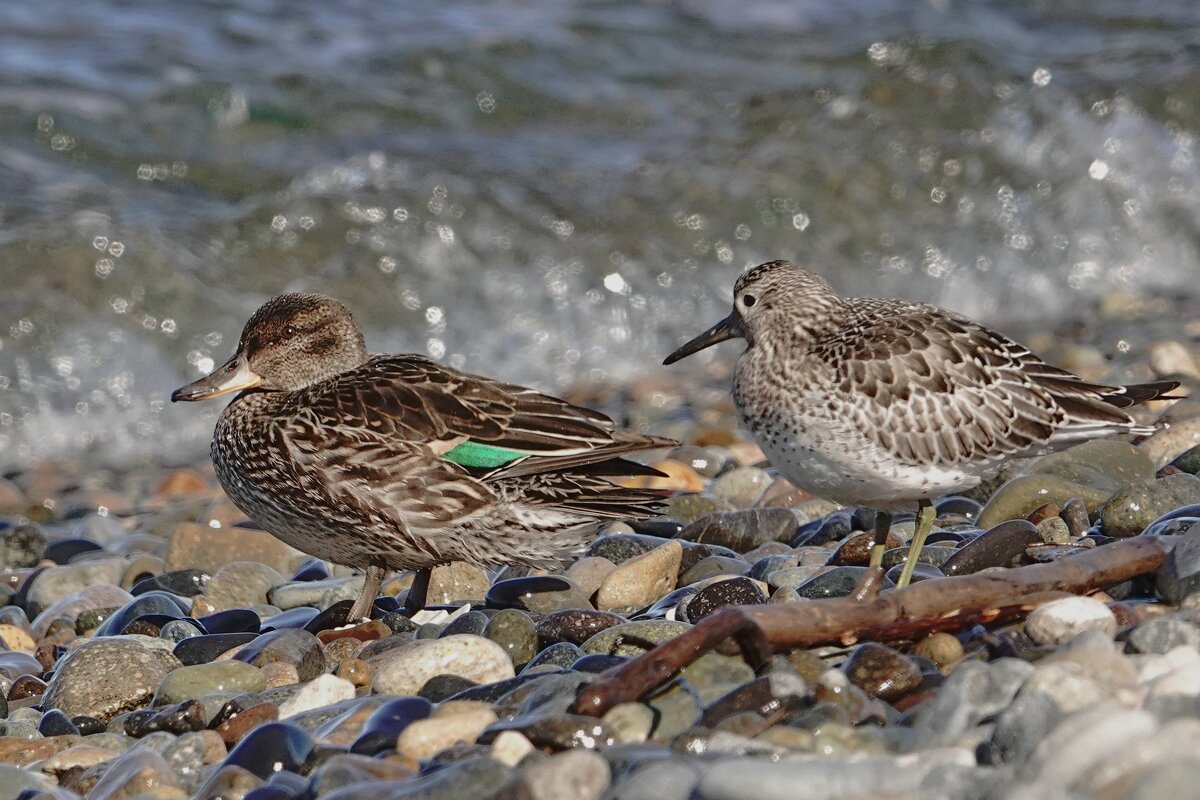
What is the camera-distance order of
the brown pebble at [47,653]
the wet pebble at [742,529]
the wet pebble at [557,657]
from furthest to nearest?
the wet pebble at [742,529] → the brown pebble at [47,653] → the wet pebble at [557,657]

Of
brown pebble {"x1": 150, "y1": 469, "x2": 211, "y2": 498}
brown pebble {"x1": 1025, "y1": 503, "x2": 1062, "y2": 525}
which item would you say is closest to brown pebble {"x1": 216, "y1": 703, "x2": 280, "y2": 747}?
brown pebble {"x1": 1025, "y1": 503, "x2": 1062, "y2": 525}

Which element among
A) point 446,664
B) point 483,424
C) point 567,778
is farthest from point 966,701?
point 483,424

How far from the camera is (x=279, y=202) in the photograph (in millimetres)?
12688

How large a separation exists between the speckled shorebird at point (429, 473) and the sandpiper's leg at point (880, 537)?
88cm

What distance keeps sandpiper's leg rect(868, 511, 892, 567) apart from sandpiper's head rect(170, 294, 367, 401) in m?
2.47

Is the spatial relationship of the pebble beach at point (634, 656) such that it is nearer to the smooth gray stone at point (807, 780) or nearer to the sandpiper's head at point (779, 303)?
the smooth gray stone at point (807, 780)

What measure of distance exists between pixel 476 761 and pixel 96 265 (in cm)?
913

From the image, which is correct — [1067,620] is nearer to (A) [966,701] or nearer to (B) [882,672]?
(B) [882,672]

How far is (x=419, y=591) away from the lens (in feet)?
20.8

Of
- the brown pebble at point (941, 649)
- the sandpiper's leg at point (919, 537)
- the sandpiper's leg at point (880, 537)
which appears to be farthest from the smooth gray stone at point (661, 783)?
the sandpiper's leg at point (880, 537)

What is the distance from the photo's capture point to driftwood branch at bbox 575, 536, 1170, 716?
396cm

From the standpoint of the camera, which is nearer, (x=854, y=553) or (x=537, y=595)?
(x=537, y=595)

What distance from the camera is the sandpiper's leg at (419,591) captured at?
630cm

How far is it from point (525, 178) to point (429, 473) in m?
7.85
